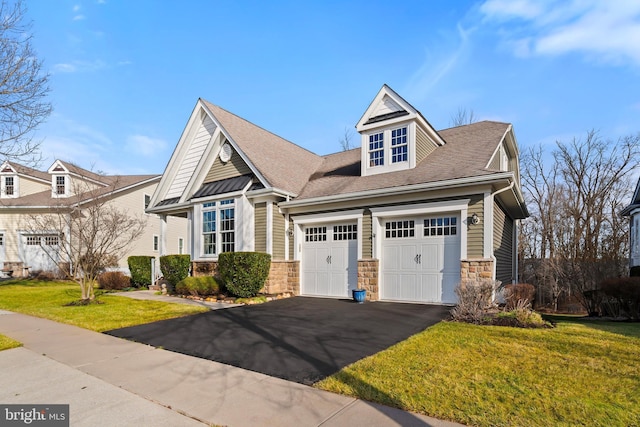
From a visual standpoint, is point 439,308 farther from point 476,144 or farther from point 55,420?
point 55,420

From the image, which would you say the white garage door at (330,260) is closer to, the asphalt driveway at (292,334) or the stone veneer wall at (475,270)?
the asphalt driveway at (292,334)

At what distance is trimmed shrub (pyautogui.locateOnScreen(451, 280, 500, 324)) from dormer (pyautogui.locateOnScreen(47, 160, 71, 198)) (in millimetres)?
25924

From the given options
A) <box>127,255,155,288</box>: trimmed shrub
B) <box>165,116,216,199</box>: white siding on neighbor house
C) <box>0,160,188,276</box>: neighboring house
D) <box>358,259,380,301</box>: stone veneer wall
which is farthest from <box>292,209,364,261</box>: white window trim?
<box>0,160,188,276</box>: neighboring house

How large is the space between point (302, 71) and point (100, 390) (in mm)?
13490

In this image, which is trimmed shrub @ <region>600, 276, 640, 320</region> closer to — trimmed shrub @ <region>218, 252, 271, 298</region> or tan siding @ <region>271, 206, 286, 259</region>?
tan siding @ <region>271, 206, 286, 259</region>

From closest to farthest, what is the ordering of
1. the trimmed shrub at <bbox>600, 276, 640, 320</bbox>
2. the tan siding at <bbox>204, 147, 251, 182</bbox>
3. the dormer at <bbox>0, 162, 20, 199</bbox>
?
the trimmed shrub at <bbox>600, 276, 640, 320</bbox>, the tan siding at <bbox>204, 147, 251, 182</bbox>, the dormer at <bbox>0, 162, 20, 199</bbox>

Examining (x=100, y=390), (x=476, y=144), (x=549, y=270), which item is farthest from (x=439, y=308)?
(x=549, y=270)

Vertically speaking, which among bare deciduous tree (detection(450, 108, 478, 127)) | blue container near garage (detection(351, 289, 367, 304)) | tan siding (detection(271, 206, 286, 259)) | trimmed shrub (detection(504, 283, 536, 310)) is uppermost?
bare deciduous tree (detection(450, 108, 478, 127))

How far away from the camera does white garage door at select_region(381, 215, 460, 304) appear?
33.7 ft

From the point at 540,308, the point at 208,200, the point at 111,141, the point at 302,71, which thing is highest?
the point at 302,71

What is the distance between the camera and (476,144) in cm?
1237

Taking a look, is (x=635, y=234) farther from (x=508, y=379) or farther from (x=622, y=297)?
(x=508, y=379)

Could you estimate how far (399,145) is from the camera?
12.4 meters

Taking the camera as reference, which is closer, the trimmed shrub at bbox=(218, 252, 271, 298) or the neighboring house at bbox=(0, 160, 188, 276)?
the trimmed shrub at bbox=(218, 252, 271, 298)
